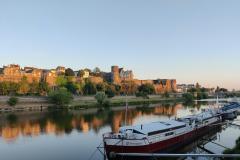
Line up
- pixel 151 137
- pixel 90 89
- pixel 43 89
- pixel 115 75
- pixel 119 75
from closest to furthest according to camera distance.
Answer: pixel 151 137 < pixel 43 89 < pixel 90 89 < pixel 115 75 < pixel 119 75

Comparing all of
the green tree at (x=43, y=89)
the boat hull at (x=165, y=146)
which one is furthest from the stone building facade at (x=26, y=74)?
the boat hull at (x=165, y=146)

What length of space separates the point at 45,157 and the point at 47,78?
103 m

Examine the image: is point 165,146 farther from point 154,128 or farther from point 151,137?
point 151,137

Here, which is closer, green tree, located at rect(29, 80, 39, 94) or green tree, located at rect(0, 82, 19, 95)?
green tree, located at rect(0, 82, 19, 95)

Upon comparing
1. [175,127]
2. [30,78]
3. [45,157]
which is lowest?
[45,157]

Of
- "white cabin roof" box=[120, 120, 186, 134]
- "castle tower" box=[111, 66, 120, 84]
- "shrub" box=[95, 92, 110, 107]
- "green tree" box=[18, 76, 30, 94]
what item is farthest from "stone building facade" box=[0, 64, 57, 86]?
"white cabin roof" box=[120, 120, 186, 134]

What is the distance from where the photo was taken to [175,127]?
94.6ft

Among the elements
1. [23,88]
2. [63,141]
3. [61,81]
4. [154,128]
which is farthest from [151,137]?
[61,81]

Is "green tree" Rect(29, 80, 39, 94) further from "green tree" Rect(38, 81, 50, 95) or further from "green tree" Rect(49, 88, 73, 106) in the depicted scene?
"green tree" Rect(49, 88, 73, 106)

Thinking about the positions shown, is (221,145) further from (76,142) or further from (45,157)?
(45,157)

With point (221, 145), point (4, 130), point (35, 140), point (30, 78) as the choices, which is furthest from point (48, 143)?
point (30, 78)

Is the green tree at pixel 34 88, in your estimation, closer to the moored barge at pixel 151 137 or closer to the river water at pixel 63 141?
the river water at pixel 63 141

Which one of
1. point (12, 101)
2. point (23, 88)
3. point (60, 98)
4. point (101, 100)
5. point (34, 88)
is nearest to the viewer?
point (12, 101)

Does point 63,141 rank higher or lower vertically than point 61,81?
lower
